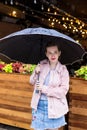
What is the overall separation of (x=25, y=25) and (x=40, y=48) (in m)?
13.2

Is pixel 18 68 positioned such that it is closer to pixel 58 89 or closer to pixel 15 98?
pixel 15 98

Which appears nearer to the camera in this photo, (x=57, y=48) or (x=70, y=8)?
(x=57, y=48)

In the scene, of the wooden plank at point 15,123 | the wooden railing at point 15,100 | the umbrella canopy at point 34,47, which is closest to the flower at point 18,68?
the wooden railing at point 15,100

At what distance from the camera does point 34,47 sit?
3.71 m

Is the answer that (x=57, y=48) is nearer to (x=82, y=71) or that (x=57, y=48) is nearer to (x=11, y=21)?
(x=82, y=71)

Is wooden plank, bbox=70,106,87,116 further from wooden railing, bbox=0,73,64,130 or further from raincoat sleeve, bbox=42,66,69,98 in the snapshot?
raincoat sleeve, bbox=42,66,69,98

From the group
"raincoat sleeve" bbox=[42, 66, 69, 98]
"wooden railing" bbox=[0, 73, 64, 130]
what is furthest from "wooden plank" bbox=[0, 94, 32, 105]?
"raincoat sleeve" bbox=[42, 66, 69, 98]

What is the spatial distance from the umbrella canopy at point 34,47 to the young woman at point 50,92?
0.51ft

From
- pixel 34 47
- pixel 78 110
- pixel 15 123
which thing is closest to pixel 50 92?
pixel 34 47

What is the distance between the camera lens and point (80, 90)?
427cm

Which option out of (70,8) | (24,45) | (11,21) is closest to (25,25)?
(11,21)

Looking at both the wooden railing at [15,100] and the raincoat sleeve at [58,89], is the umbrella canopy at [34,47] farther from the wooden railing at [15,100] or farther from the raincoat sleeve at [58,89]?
the wooden railing at [15,100]

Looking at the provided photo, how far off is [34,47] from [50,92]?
0.67m

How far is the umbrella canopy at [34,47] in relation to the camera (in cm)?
341
